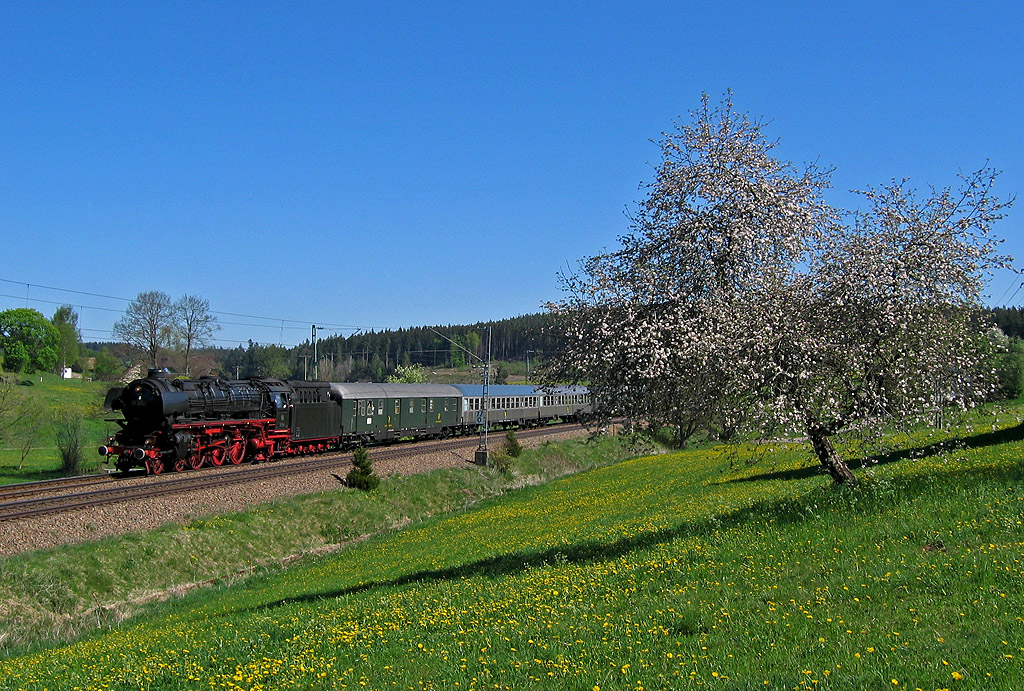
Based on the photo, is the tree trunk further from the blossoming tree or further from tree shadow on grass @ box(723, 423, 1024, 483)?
tree shadow on grass @ box(723, 423, 1024, 483)

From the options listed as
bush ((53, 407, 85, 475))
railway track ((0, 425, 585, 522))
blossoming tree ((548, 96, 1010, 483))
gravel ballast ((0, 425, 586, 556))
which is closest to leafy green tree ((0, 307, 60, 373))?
bush ((53, 407, 85, 475))

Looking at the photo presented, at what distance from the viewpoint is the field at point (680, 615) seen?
28.5 ft

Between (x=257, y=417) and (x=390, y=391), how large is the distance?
15379 mm

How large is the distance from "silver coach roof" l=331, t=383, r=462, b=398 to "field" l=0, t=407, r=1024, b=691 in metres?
31.9

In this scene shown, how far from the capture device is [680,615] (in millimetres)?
10805

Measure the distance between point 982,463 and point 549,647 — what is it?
12889mm

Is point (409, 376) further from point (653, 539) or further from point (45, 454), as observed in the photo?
point (653, 539)

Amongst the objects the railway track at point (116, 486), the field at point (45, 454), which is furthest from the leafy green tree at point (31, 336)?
the railway track at point (116, 486)

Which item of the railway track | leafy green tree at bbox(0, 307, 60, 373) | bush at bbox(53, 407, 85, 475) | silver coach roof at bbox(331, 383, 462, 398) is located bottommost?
the railway track

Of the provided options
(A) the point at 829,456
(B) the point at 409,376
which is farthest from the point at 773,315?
(B) the point at 409,376

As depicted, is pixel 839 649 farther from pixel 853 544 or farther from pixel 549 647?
pixel 853 544

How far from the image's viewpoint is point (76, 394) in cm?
9438

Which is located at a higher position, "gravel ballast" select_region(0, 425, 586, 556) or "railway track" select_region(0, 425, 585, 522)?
"railway track" select_region(0, 425, 585, 522)

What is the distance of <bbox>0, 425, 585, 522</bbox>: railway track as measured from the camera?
2813 centimetres
